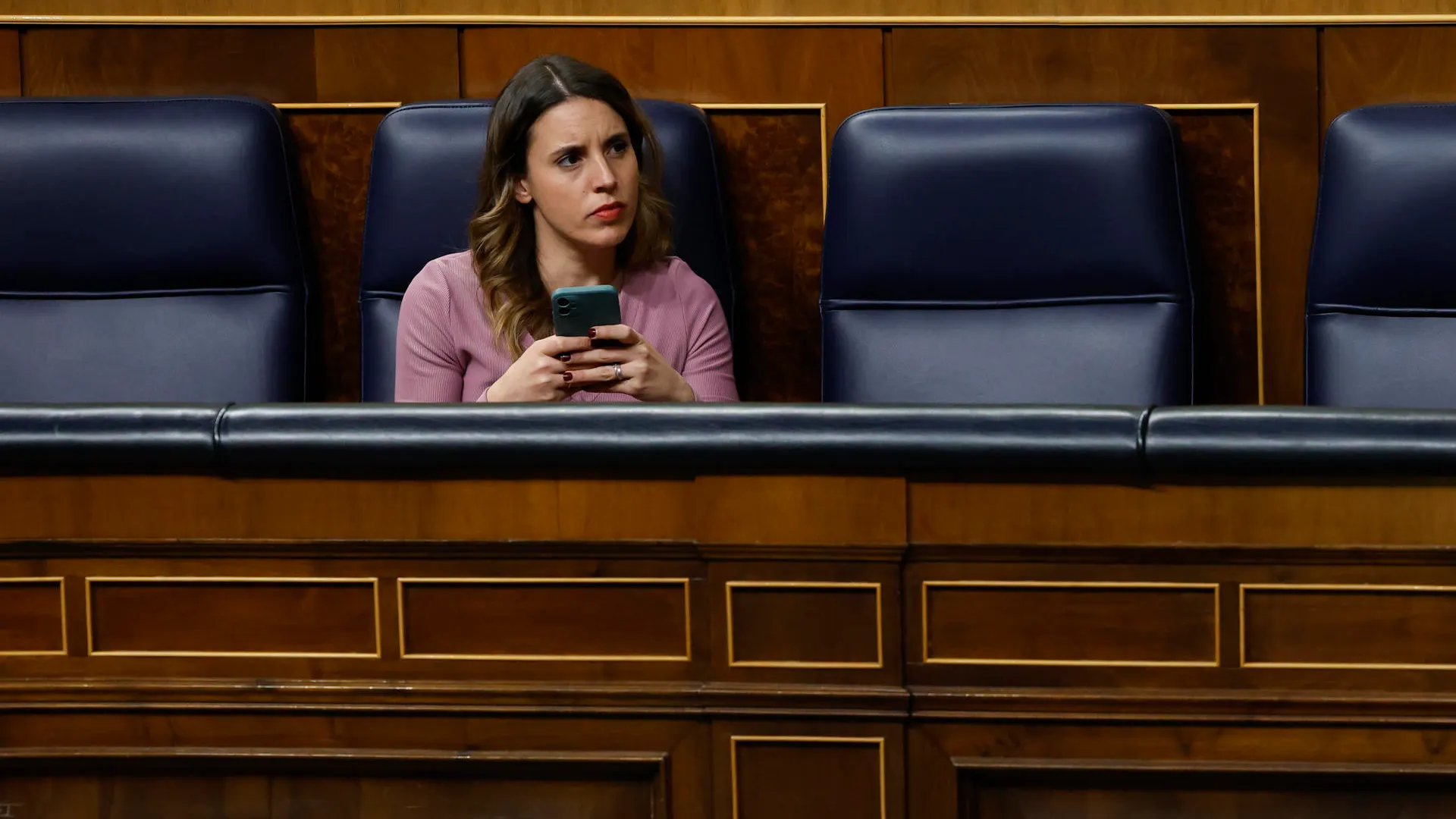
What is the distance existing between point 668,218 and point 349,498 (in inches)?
22.8

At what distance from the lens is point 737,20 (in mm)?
1395

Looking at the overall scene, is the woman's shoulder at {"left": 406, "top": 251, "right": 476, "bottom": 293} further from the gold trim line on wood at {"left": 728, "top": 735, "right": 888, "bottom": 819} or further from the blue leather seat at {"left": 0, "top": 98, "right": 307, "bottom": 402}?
the gold trim line on wood at {"left": 728, "top": 735, "right": 888, "bottom": 819}

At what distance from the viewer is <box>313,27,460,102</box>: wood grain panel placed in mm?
1418

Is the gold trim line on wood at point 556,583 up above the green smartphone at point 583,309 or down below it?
below

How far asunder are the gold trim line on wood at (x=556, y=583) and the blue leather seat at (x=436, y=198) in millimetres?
580

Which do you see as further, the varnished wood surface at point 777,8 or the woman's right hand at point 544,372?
the varnished wood surface at point 777,8

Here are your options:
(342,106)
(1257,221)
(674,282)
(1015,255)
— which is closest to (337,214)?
(342,106)

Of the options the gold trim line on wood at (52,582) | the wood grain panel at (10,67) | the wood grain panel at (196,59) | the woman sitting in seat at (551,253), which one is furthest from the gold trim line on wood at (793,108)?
the gold trim line on wood at (52,582)

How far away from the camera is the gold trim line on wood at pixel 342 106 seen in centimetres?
141

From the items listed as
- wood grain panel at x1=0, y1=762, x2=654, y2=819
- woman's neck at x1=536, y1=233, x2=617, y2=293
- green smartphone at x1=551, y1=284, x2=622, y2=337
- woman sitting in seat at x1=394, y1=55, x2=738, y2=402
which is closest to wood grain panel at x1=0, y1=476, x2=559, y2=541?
wood grain panel at x1=0, y1=762, x2=654, y2=819

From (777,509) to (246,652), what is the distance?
11.3 inches

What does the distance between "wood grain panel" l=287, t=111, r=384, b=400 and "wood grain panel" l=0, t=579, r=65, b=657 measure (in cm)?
65

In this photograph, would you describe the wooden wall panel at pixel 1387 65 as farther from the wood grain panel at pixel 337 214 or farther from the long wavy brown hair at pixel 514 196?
the wood grain panel at pixel 337 214

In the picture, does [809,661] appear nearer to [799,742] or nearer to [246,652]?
[799,742]
